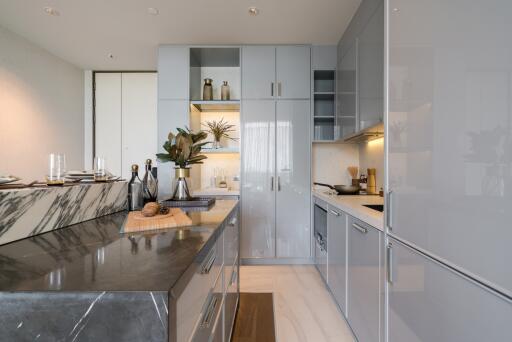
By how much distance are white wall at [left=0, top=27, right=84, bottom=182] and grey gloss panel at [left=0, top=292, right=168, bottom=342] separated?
360cm

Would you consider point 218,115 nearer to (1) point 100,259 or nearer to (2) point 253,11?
(2) point 253,11

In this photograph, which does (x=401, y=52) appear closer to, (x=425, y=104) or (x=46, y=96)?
(x=425, y=104)

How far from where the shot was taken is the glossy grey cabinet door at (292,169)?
3.21 metres

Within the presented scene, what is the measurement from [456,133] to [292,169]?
2426 millimetres

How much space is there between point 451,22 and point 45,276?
51.7 inches

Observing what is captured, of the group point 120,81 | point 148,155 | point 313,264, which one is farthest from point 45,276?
point 120,81

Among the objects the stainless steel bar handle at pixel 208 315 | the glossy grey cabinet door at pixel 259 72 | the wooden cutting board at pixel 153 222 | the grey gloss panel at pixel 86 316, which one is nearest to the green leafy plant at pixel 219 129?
the glossy grey cabinet door at pixel 259 72

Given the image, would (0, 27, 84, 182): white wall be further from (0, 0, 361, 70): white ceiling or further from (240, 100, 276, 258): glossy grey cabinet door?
(240, 100, 276, 258): glossy grey cabinet door

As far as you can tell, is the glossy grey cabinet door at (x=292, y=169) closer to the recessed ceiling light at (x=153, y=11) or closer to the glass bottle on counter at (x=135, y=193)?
the recessed ceiling light at (x=153, y=11)

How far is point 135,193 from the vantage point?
5.04 feet

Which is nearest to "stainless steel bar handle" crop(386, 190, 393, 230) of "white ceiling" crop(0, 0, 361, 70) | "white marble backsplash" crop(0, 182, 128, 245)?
"white marble backsplash" crop(0, 182, 128, 245)

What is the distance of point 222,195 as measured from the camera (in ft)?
10.5

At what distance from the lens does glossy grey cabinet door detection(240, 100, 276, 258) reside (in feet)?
10.5

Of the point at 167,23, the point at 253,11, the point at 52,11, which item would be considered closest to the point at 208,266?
the point at 253,11
